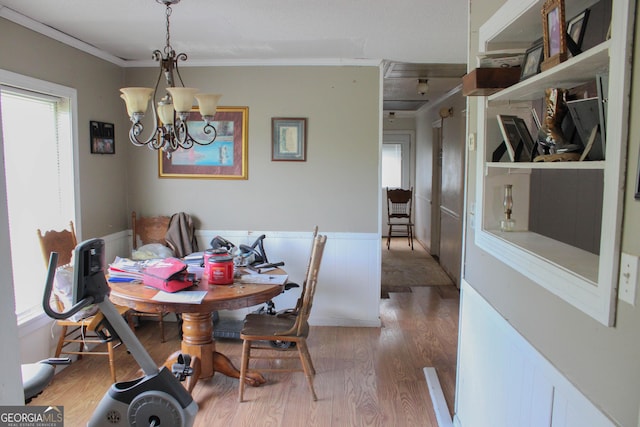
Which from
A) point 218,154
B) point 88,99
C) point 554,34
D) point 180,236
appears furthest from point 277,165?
point 554,34

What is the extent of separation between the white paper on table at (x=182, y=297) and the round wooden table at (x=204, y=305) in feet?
0.06

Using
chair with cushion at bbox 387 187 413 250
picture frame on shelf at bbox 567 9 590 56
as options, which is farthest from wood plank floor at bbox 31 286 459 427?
chair with cushion at bbox 387 187 413 250

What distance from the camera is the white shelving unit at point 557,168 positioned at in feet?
3.30

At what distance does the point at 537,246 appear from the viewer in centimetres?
165

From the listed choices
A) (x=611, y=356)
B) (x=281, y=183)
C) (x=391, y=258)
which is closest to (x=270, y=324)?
(x=281, y=183)

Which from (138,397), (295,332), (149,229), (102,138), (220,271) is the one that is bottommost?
(295,332)

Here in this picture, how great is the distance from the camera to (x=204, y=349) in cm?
287

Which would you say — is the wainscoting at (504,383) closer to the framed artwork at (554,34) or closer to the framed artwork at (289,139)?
the framed artwork at (554,34)

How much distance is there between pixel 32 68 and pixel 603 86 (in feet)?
→ 10.4

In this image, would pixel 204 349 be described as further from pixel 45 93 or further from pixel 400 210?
pixel 400 210

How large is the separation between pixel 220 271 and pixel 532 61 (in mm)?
1944

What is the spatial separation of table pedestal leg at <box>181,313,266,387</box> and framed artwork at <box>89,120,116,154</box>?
5.36ft

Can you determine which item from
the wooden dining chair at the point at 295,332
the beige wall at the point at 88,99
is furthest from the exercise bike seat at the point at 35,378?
the beige wall at the point at 88,99

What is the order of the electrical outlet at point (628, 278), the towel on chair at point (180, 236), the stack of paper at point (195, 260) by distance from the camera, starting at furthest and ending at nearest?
1. the towel on chair at point (180, 236)
2. the stack of paper at point (195, 260)
3. the electrical outlet at point (628, 278)
